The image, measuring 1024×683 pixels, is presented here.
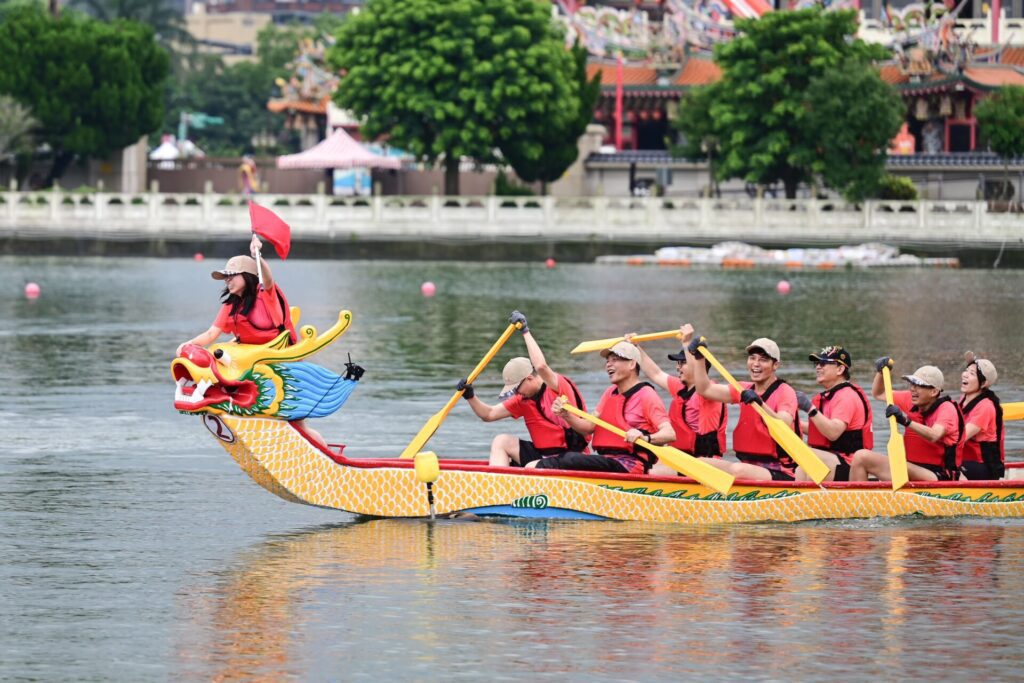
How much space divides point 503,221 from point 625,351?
5433cm

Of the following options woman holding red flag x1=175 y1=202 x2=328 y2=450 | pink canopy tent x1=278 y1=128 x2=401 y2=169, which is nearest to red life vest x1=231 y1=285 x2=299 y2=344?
woman holding red flag x1=175 y1=202 x2=328 y2=450

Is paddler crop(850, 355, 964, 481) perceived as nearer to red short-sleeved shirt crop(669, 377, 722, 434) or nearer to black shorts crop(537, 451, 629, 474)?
red short-sleeved shirt crop(669, 377, 722, 434)

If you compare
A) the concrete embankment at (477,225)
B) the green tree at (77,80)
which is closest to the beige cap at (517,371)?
the concrete embankment at (477,225)

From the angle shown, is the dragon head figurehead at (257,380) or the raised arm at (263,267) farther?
the raised arm at (263,267)

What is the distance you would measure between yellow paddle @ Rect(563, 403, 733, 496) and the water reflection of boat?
0.48 ft

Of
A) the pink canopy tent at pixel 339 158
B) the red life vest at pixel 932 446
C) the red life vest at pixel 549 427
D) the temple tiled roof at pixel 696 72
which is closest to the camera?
the red life vest at pixel 549 427

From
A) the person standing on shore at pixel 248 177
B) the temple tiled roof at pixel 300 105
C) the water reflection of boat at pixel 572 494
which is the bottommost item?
the water reflection of boat at pixel 572 494

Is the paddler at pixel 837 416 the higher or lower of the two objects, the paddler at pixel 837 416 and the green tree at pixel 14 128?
the lower

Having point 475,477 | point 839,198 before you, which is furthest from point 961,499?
point 839,198

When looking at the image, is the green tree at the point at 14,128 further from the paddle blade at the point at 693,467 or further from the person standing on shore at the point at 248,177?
the paddle blade at the point at 693,467

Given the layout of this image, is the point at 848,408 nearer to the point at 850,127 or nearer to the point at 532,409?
the point at 532,409

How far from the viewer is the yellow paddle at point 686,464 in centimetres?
1677

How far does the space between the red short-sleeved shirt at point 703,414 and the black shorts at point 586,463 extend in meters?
0.72

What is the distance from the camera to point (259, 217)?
17.5 meters
